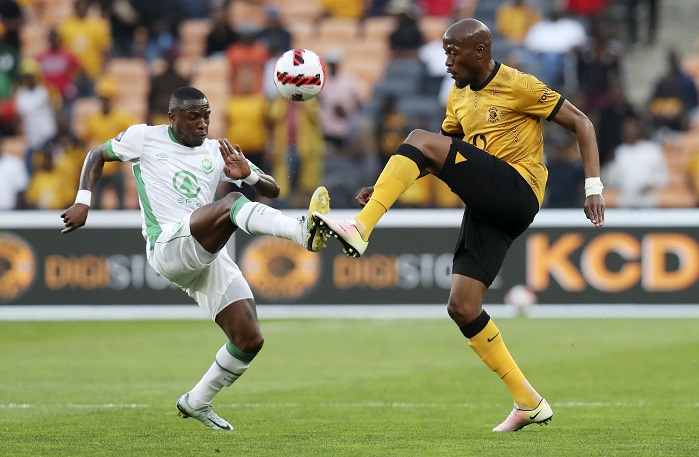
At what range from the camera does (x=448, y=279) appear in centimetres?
1803

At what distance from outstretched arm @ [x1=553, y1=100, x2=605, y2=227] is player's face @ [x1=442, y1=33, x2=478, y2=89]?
0.58m

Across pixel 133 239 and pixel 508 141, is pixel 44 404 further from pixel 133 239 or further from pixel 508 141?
pixel 133 239

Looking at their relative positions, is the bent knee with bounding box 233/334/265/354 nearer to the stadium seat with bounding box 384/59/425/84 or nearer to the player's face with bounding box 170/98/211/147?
the player's face with bounding box 170/98/211/147

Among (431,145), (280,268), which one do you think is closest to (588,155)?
(431,145)

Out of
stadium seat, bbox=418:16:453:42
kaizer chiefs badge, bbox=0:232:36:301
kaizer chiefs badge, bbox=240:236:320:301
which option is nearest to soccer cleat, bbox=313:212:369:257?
kaizer chiefs badge, bbox=240:236:320:301

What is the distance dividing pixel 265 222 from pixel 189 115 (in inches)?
47.3

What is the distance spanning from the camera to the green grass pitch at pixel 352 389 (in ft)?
23.8

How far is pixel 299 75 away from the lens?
825cm

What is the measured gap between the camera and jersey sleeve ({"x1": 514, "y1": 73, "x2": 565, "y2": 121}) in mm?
7641

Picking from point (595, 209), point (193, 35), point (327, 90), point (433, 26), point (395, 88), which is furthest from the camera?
point (193, 35)

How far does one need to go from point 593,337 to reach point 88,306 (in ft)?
24.0

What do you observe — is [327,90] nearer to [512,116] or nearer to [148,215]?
[148,215]

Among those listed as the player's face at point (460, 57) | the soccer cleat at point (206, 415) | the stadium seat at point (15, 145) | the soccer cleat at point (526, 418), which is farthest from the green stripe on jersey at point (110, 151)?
the stadium seat at point (15, 145)

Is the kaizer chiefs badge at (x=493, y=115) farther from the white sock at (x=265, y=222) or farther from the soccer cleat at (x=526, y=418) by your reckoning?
the soccer cleat at (x=526, y=418)
